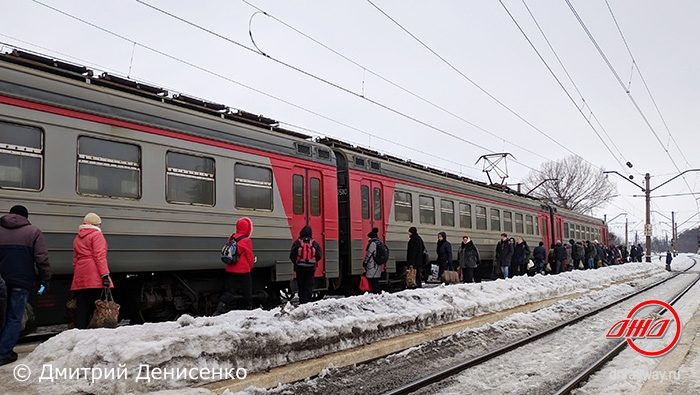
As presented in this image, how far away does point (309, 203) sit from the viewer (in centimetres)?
1130

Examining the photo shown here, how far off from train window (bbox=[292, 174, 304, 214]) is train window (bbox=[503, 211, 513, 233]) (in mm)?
12702

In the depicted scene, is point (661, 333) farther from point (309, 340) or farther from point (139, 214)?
point (139, 214)

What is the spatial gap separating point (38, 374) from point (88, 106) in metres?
3.75

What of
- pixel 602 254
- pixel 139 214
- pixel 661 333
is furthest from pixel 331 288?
pixel 602 254

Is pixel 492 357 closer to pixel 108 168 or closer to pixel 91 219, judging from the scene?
pixel 91 219

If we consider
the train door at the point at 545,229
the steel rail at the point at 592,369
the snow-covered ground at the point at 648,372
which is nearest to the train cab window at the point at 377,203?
the steel rail at the point at 592,369

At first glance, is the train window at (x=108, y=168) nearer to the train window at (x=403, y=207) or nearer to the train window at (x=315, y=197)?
the train window at (x=315, y=197)

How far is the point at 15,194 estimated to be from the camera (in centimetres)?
657

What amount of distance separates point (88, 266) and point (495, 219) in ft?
55.2

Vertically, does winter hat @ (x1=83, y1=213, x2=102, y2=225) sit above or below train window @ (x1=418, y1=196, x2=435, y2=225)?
below

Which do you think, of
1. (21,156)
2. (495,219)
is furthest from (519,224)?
→ (21,156)

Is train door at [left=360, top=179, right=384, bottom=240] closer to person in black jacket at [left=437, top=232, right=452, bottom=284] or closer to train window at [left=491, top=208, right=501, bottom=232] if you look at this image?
person in black jacket at [left=437, top=232, right=452, bottom=284]

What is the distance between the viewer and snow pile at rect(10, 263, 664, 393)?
5.13 meters

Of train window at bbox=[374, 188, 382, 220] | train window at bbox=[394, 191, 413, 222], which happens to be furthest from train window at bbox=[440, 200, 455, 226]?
train window at bbox=[374, 188, 382, 220]
